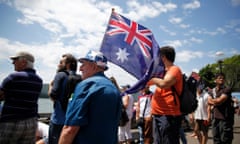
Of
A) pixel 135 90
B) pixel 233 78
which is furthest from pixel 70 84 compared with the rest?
pixel 233 78

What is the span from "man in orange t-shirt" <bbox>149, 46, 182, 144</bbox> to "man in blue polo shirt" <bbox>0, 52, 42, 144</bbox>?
1.77 m

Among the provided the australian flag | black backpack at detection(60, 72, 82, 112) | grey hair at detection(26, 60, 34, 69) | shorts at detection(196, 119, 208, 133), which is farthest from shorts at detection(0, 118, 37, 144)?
shorts at detection(196, 119, 208, 133)

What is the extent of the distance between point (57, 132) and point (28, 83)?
870 millimetres

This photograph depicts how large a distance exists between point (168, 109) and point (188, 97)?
319 mm

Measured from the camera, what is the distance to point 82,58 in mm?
2381

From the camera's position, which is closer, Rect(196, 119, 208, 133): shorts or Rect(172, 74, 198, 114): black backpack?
Rect(172, 74, 198, 114): black backpack

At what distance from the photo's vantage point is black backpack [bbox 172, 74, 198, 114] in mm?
3232

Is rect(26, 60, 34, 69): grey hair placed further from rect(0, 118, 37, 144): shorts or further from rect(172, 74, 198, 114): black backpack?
rect(172, 74, 198, 114): black backpack

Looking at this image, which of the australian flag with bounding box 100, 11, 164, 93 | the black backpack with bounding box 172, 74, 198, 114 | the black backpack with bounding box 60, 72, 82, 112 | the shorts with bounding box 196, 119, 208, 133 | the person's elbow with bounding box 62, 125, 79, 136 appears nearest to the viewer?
the person's elbow with bounding box 62, 125, 79, 136

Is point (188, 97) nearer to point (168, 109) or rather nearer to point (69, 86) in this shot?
point (168, 109)

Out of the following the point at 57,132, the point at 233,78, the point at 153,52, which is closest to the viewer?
the point at 57,132

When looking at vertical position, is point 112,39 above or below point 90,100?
above

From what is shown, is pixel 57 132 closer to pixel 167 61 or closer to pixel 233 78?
pixel 167 61

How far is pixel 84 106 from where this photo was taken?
2059 mm
